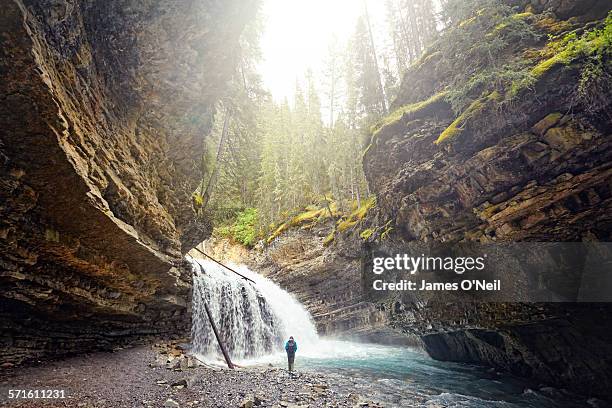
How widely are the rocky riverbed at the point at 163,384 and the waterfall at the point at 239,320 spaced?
186 inches

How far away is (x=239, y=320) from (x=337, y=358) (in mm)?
7234

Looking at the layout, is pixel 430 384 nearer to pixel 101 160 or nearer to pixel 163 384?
pixel 163 384

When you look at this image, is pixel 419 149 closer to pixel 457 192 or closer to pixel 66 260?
pixel 457 192

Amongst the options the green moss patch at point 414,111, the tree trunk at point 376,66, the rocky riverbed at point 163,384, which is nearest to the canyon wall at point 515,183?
the green moss patch at point 414,111

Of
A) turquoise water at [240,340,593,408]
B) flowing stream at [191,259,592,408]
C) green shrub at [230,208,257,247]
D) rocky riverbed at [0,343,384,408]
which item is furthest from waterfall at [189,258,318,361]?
green shrub at [230,208,257,247]

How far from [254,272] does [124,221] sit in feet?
87.8

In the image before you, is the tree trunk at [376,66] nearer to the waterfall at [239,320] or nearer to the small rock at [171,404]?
the waterfall at [239,320]

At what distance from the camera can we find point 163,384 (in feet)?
32.6

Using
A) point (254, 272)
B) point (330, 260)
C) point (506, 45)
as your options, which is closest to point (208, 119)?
point (506, 45)

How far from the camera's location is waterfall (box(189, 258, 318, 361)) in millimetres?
18062

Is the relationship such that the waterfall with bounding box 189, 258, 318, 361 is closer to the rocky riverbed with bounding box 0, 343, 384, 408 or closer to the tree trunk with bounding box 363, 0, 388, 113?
the rocky riverbed with bounding box 0, 343, 384, 408

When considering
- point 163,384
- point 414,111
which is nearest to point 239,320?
point 163,384

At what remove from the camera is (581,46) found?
9.97 metres

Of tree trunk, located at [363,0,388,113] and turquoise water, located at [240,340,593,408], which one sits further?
tree trunk, located at [363,0,388,113]
